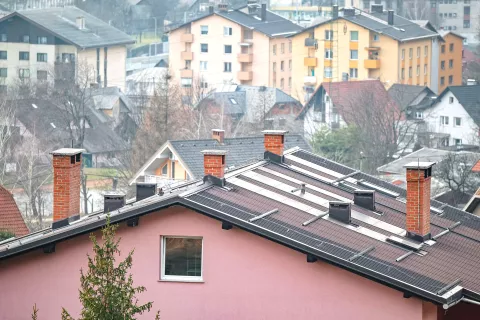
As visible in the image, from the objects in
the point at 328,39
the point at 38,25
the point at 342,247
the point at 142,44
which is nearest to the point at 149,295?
the point at 342,247

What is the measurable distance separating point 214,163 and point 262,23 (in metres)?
88.9

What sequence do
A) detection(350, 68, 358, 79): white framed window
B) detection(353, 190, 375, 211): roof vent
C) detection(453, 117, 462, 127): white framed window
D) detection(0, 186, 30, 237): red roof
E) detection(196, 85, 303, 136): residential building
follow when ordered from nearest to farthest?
detection(353, 190, 375, 211): roof vent, detection(0, 186, 30, 237): red roof, detection(453, 117, 462, 127): white framed window, detection(196, 85, 303, 136): residential building, detection(350, 68, 358, 79): white framed window

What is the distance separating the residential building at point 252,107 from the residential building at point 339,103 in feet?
3.35

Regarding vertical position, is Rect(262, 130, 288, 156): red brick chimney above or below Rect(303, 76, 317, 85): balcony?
below

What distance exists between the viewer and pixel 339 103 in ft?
274

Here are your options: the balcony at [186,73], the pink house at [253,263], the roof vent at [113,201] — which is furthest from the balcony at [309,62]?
the pink house at [253,263]

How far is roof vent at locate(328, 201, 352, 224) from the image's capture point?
20.1m

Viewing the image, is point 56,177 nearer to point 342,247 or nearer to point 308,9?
point 342,247

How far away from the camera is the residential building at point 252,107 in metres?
79.7

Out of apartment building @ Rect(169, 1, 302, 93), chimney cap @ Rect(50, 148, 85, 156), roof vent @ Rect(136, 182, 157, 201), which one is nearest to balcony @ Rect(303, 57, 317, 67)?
apartment building @ Rect(169, 1, 302, 93)

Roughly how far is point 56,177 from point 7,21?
89.4 meters

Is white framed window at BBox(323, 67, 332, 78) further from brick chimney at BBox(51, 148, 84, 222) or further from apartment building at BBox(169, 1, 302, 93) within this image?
brick chimney at BBox(51, 148, 84, 222)

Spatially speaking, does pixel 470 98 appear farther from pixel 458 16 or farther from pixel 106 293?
pixel 106 293

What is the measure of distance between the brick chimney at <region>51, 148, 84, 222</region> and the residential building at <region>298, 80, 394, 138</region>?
197 feet
